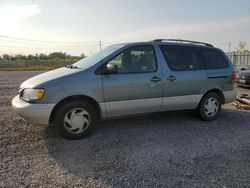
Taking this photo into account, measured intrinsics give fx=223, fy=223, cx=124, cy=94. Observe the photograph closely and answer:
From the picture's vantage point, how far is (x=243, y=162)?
3277 millimetres

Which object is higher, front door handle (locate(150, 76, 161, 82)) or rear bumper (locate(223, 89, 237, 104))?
front door handle (locate(150, 76, 161, 82))

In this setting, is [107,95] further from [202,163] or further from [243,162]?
[243,162]

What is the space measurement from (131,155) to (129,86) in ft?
4.50

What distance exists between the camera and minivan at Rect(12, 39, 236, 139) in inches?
152

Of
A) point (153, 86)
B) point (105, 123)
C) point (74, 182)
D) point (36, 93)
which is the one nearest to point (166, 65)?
point (153, 86)

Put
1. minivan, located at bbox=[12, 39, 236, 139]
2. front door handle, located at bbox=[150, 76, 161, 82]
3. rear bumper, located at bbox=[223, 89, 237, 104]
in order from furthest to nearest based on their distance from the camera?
rear bumper, located at bbox=[223, 89, 237, 104], front door handle, located at bbox=[150, 76, 161, 82], minivan, located at bbox=[12, 39, 236, 139]

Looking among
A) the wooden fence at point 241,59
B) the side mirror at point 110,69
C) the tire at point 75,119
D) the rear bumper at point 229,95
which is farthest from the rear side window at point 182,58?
the wooden fence at point 241,59

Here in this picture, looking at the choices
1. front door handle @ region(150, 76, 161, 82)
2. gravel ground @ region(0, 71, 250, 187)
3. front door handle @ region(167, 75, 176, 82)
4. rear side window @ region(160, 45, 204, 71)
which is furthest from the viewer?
rear side window @ region(160, 45, 204, 71)

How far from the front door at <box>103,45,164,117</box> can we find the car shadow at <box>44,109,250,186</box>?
517 millimetres

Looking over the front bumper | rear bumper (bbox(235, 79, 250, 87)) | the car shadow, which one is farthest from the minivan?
rear bumper (bbox(235, 79, 250, 87))

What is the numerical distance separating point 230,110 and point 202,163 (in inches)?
142

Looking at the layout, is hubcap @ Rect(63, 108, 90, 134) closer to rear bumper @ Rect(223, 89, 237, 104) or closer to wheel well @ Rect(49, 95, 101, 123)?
wheel well @ Rect(49, 95, 101, 123)

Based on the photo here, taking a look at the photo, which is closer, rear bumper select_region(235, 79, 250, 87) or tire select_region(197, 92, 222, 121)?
tire select_region(197, 92, 222, 121)

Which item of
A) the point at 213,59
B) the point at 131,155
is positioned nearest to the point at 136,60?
the point at 131,155
